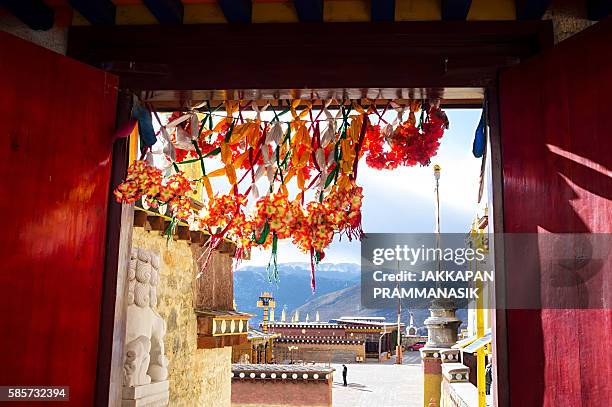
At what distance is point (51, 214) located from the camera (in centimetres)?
288

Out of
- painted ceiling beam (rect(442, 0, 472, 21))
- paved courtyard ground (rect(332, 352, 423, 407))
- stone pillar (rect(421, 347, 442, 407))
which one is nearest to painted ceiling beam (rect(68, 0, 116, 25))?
painted ceiling beam (rect(442, 0, 472, 21))

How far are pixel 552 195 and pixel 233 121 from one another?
204cm

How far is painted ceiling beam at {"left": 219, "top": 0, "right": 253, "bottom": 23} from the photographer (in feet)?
10.2

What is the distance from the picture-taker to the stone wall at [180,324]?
20.7 feet

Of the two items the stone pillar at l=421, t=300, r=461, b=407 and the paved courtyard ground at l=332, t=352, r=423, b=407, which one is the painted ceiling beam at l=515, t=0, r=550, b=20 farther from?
the paved courtyard ground at l=332, t=352, r=423, b=407

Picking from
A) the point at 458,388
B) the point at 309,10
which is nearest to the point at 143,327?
the point at 309,10

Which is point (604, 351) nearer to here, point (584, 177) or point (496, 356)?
point (496, 356)

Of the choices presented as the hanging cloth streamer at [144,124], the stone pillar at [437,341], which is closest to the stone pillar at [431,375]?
the stone pillar at [437,341]

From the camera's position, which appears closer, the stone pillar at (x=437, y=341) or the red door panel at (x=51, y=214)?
the red door panel at (x=51, y=214)

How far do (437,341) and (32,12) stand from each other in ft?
34.4

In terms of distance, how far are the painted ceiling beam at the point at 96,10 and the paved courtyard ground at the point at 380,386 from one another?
1343cm

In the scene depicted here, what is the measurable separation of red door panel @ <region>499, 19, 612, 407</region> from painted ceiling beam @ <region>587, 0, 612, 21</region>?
0.44m

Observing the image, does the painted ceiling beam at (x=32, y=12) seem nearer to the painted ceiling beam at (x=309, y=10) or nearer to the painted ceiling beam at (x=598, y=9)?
the painted ceiling beam at (x=309, y=10)

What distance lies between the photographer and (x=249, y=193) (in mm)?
3727
